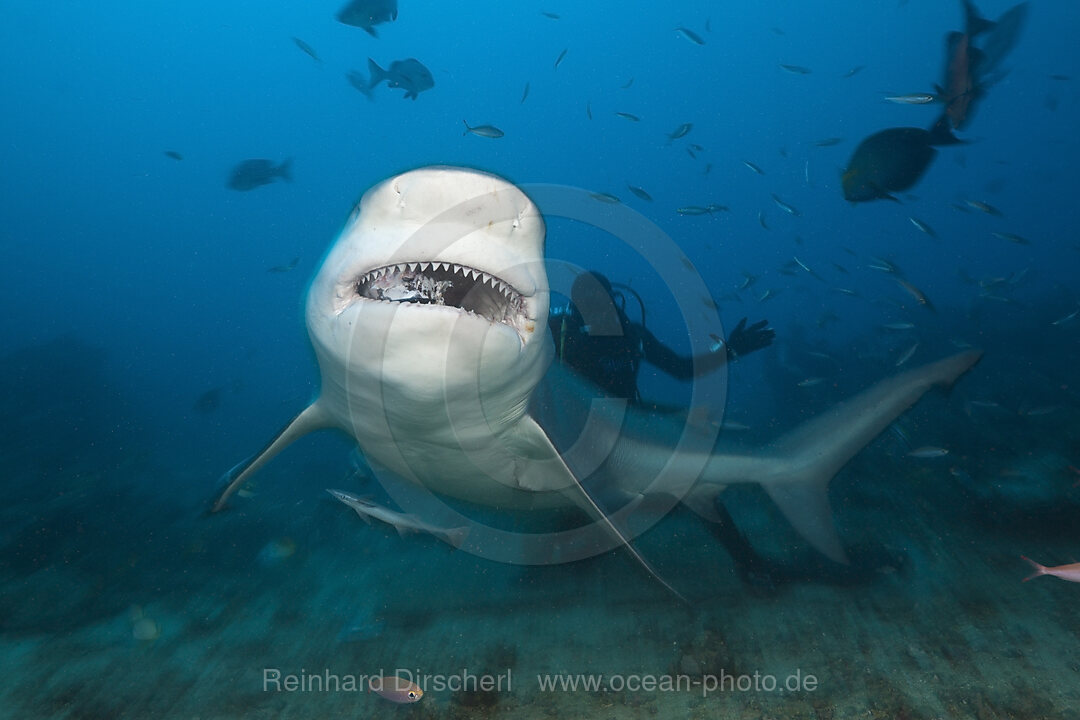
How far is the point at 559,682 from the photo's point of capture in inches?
120

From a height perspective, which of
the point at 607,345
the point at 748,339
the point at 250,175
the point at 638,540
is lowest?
the point at 250,175

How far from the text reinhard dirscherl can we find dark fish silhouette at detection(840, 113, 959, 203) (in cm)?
519

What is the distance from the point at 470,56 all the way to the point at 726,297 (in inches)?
3049

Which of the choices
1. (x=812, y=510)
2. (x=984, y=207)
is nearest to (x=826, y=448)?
(x=812, y=510)

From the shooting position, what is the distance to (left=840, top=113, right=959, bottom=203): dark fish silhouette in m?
5.12

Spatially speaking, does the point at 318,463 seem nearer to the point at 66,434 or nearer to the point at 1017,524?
the point at 66,434

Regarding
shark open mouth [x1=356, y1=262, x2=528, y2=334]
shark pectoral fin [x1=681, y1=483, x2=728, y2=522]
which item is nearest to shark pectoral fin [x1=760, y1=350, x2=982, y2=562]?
shark pectoral fin [x1=681, y1=483, x2=728, y2=522]

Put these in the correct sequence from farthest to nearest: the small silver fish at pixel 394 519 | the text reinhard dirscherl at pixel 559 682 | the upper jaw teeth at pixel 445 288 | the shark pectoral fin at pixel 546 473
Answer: the small silver fish at pixel 394 519 → the shark pectoral fin at pixel 546 473 → the text reinhard dirscherl at pixel 559 682 → the upper jaw teeth at pixel 445 288

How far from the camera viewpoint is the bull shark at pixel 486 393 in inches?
89.7

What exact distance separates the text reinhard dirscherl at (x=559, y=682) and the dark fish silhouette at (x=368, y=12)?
9.84 metres

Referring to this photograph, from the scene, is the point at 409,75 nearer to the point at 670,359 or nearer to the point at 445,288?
the point at 670,359

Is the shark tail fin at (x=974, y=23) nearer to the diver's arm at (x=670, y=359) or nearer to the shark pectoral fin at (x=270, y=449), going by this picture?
the diver's arm at (x=670, y=359)

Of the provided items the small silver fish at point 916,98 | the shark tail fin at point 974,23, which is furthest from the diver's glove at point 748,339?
the shark tail fin at point 974,23

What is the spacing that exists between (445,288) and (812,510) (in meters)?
3.84
